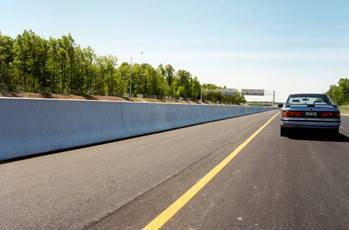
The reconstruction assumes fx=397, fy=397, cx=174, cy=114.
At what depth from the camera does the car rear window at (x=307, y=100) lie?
15133mm

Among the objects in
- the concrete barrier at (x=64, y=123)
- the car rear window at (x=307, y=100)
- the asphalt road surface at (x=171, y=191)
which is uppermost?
the car rear window at (x=307, y=100)

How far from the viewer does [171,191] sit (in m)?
5.66

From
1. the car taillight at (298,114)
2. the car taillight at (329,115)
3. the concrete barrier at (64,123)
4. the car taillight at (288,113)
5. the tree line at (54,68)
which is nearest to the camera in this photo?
the concrete barrier at (64,123)

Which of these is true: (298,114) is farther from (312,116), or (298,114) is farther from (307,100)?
(307,100)

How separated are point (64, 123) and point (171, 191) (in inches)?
205

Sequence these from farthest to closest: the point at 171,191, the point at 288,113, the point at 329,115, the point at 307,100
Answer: the point at 307,100
the point at 288,113
the point at 329,115
the point at 171,191

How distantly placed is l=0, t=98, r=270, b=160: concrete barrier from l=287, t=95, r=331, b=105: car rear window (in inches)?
218

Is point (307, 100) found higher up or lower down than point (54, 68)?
lower down

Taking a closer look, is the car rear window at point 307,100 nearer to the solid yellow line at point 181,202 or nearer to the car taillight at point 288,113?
the car taillight at point 288,113

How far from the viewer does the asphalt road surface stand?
4367 mm

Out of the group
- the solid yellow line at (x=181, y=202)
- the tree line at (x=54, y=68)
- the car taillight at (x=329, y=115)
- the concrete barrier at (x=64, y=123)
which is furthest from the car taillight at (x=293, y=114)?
the tree line at (x=54, y=68)

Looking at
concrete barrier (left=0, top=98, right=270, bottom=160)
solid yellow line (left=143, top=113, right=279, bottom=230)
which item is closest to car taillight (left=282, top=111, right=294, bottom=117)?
concrete barrier (left=0, top=98, right=270, bottom=160)

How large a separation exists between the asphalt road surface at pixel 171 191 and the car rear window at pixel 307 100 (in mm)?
5816

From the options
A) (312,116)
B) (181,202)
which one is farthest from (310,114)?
(181,202)
